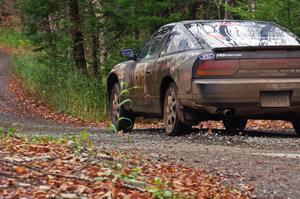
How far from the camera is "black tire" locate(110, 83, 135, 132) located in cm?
1162

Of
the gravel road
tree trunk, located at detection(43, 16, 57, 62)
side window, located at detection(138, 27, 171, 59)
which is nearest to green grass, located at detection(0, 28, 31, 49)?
tree trunk, located at detection(43, 16, 57, 62)

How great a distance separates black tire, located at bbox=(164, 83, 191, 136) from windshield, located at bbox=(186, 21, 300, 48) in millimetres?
850

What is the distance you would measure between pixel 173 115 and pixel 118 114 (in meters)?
2.25

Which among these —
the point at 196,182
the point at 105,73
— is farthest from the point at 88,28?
the point at 196,182

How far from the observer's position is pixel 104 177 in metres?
5.04

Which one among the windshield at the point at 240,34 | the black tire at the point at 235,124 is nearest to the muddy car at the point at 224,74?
the windshield at the point at 240,34

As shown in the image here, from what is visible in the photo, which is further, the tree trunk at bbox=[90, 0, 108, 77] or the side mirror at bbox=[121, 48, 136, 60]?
the tree trunk at bbox=[90, 0, 108, 77]

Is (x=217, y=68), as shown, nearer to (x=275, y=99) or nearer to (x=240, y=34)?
(x=275, y=99)

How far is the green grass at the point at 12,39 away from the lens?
2025 inches

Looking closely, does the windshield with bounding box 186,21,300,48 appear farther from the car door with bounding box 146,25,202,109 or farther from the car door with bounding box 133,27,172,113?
the car door with bounding box 133,27,172,113

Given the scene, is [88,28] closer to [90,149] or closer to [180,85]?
[180,85]

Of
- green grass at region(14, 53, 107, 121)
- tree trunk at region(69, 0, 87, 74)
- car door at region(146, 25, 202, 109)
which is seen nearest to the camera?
car door at region(146, 25, 202, 109)

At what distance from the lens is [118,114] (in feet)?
38.0

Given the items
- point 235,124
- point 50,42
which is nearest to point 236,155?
point 235,124
